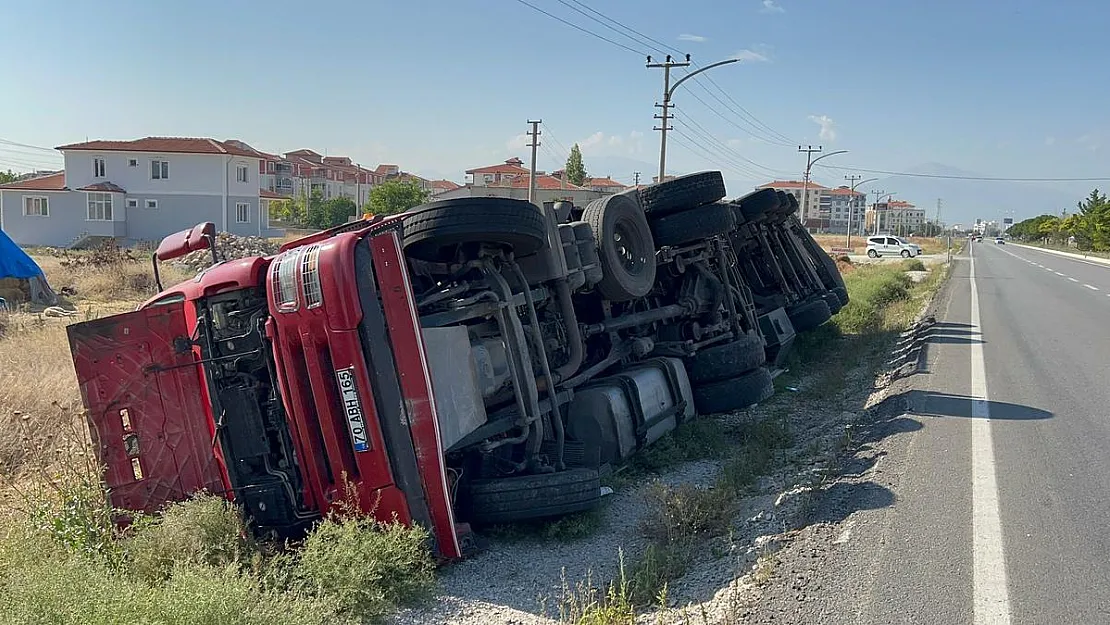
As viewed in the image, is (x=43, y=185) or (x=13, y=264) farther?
(x=43, y=185)

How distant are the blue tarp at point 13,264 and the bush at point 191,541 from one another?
16644 millimetres

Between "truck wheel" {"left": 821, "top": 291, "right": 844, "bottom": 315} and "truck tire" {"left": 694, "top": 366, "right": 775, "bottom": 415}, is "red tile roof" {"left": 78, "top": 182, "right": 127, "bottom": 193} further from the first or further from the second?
"truck tire" {"left": 694, "top": 366, "right": 775, "bottom": 415}

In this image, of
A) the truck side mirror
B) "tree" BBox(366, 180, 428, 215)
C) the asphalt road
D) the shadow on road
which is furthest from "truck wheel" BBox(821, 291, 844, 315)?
"tree" BBox(366, 180, 428, 215)

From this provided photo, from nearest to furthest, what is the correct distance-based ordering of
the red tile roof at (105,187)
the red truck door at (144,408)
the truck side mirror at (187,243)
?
the red truck door at (144,408), the truck side mirror at (187,243), the red tile roof at (105,187)

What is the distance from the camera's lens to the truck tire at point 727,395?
319 inches

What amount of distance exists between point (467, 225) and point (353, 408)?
1.36m

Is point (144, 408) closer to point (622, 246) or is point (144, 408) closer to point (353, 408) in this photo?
point (353, 408)

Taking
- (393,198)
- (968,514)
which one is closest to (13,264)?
(968,514)

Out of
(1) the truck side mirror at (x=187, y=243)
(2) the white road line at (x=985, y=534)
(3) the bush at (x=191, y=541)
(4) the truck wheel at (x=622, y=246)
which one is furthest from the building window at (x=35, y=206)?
(2) the white road line at (x=985, y=534)

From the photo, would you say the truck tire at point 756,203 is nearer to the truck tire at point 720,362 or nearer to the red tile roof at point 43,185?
the truck tire at point 720,362

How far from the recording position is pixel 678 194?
8.66 metres

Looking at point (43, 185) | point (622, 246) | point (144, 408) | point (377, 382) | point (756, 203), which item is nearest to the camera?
point (377, 382)

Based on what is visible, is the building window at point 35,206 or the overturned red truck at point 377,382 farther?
the building window at point 35,206

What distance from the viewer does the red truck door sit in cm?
515
